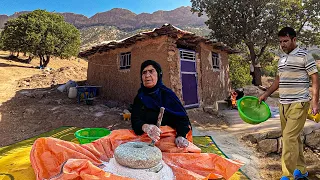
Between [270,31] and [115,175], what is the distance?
48.3 feet

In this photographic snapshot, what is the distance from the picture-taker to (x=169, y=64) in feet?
24.7

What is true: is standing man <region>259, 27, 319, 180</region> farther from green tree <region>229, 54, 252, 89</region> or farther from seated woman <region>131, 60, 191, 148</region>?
green tree <region>229, 54, 252, 89</region>

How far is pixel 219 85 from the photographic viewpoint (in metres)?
10.6

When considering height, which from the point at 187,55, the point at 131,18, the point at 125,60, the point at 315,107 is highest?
the point at 131,18

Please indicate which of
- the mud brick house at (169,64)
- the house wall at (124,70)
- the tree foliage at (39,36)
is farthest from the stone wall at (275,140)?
the tree foliage at (39,36)

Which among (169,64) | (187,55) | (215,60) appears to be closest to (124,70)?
(169,64)

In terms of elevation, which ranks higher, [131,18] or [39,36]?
[131,18]

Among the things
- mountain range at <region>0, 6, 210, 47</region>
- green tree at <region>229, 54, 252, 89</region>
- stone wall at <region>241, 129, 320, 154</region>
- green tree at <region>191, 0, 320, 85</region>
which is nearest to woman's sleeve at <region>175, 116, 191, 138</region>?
stone wall at <region>241, 129, 320, 154</region>

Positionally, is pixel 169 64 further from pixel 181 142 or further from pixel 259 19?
pixel 259 19

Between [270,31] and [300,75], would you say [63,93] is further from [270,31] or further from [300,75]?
[270,31]

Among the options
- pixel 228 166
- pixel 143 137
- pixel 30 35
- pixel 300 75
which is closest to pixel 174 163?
pixel 143 137

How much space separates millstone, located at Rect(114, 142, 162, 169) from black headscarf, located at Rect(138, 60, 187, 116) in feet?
1.79

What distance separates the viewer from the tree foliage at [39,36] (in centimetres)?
1897

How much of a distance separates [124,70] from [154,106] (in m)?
6.80
